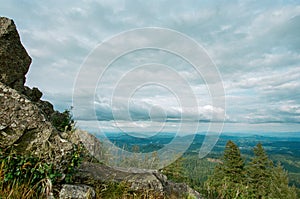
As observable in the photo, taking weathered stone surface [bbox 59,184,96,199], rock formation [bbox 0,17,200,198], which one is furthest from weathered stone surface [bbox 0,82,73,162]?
weathered stone surface [bbox 59,184,96,199]

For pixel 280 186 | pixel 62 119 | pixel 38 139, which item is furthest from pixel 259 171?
pixel 38 139

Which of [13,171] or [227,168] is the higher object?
[13,171]

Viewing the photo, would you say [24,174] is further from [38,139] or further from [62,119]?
[62,119]

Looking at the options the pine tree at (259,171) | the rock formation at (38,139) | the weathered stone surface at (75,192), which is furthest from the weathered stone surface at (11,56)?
the pine tree at (259,171)

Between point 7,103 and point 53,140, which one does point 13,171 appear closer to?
point 53,140

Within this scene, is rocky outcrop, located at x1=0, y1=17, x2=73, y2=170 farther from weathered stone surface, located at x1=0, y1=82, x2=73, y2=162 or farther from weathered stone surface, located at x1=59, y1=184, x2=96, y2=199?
weathered stone surface, located at x1=59, y1=184, x2=96, y2=199

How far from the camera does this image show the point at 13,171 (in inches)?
190

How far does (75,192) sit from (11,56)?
559 cm

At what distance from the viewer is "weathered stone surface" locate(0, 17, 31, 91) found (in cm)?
784

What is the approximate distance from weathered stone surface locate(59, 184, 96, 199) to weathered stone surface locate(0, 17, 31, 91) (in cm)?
453

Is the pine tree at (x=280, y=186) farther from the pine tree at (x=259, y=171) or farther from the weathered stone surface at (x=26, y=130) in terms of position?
the weathered stone surface at (x=26, y=130)

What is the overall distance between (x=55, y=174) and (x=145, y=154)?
5.82m

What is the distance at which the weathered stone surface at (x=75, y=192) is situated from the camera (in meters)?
5.02

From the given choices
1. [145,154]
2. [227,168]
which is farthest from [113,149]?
[227,168]
